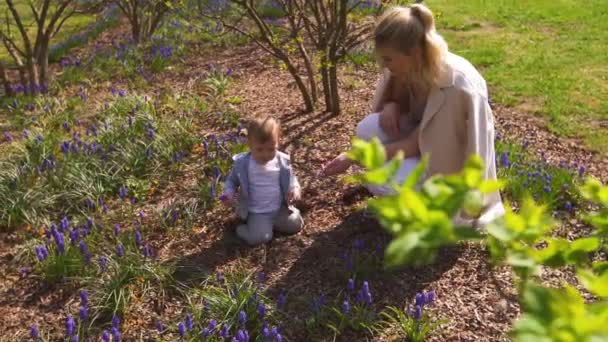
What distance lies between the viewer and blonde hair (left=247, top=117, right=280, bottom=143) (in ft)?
11.8

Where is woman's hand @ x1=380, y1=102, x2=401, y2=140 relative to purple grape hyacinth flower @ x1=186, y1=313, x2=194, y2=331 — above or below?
above

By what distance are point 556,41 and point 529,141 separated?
3.94m

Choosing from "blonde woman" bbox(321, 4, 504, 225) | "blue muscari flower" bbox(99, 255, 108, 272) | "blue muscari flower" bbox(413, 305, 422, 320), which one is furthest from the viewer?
"blue muscari flower" bbox(99, 255, 108, 272)

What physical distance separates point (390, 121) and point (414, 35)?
762 mm

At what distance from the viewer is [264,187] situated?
386 centimetres

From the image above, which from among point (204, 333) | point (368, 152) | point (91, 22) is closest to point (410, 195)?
point (368, 152)

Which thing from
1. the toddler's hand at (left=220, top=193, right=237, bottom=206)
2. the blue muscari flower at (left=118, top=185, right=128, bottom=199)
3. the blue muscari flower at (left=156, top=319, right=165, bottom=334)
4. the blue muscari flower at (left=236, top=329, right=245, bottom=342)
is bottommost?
the blue muscari flower at (left=156, top=319, right=165, bottom=334)

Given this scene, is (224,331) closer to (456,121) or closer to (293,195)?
(293,195)

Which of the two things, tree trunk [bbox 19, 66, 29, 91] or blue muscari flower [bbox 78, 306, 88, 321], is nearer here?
blue muscari flower [bbox 78, 306, 88, 321]

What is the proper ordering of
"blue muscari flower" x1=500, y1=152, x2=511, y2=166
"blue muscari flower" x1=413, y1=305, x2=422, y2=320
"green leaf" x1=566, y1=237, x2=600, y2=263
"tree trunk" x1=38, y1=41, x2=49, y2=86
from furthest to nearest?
"tree trunk" x1=38, y1=41, x2=49, y2=86 < "blue muscari flower" x1=500, y1=152, x2=511, y2=166 < "blue muscari flower" x1=413, y1=305, x2=422, y2=320 < "green leaf" x1=566, y1=237, x2=600, y2=263

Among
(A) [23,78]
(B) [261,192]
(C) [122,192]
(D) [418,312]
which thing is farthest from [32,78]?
(D) [418,312]

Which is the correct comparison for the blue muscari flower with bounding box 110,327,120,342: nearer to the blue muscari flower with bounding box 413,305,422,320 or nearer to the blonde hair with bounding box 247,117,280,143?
the blonde hair with bounding box 247,117,280,143

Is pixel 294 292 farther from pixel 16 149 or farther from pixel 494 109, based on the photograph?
pixel 494 109

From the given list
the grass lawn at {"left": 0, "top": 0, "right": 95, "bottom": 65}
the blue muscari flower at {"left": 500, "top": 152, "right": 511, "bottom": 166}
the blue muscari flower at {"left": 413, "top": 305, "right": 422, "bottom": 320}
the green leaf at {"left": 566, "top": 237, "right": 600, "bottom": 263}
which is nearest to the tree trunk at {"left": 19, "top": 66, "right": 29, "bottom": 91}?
the grass lawn at {"left": 0, "top": 0, "right": 95, "bottom": 65}
